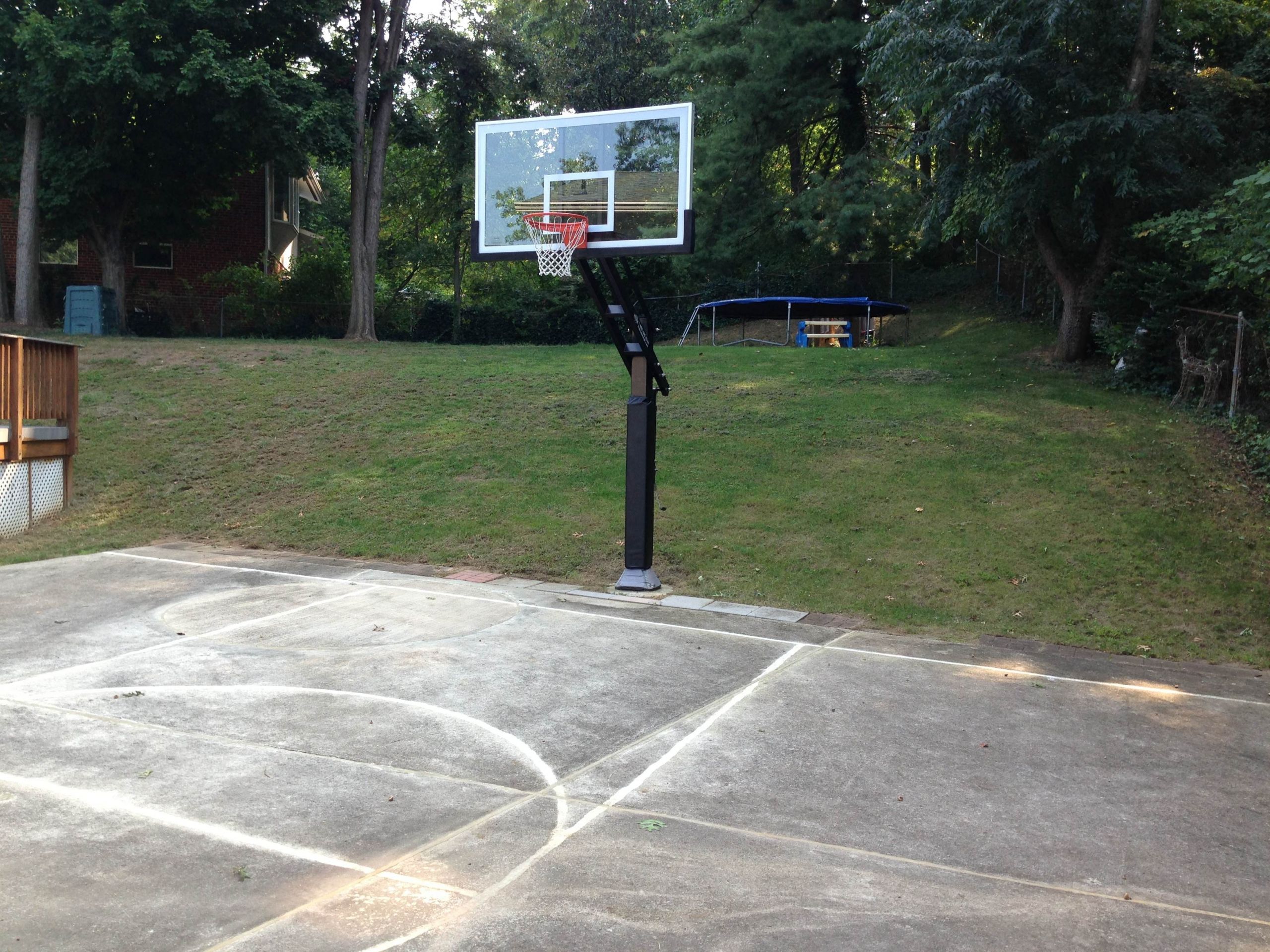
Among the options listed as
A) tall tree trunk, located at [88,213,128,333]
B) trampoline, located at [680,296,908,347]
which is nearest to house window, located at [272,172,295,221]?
tall tree trunk, located at [88,213,128,333]

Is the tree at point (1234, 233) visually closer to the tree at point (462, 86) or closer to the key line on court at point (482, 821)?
the key line on court at point (482, 821)

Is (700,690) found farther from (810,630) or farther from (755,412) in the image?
(755,412)

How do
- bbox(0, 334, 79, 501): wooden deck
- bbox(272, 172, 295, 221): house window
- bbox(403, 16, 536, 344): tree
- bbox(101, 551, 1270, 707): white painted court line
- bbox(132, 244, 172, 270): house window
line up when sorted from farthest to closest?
bbox(272, 172, 295, 221): house window < bbox(132, 244, 172, 270): house window < bbox(403, 16, 536, 344): tree < bbox(0, 334, 79, 501): wooden deck < bbox(101, 551, 1270, 707): white painted court line

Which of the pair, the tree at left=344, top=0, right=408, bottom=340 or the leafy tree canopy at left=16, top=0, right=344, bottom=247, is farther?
the tree at left=344, top=0, right=408, bottom=340

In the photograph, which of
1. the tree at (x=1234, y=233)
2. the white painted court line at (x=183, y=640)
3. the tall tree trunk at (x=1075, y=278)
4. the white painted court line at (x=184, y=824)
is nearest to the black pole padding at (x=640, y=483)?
the white painted court line at (x=183, y=640)

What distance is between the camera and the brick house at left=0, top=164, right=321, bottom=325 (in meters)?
27.0

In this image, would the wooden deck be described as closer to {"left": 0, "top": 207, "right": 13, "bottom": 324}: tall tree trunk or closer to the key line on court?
the key line on court

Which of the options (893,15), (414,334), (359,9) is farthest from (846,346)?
(359,9)

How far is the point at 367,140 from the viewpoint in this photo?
2612 cm

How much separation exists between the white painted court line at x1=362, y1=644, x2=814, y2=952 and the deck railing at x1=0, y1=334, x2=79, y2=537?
9.16 metres

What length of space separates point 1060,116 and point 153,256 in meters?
23.8

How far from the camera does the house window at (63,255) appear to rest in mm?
27998

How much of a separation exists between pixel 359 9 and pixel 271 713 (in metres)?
24.5

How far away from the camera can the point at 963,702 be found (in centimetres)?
692
